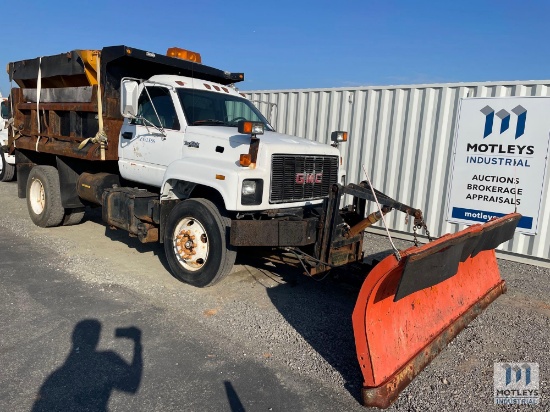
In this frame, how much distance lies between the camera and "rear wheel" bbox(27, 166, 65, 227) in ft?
25.1

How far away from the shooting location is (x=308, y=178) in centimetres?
521

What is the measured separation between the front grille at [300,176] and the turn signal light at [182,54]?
2.89m

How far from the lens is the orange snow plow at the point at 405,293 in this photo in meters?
3.17

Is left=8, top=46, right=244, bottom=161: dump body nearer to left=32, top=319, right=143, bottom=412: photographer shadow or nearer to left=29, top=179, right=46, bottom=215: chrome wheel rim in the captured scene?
left=29, top=179, right=46, bottom=215: chrome wheel rim

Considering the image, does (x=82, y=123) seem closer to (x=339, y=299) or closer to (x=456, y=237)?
(x=339, y=299)

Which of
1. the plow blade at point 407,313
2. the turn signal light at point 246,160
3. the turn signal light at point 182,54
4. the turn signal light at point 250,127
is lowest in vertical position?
the plow blade at point 407,313

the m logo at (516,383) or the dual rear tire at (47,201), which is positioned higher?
the dual rear tire at (47,201)

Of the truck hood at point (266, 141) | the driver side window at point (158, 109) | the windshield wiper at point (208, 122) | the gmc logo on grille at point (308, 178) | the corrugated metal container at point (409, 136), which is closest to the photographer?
the truck hood at point (266, 141)

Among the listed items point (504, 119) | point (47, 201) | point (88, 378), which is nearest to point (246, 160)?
point (88, 378)

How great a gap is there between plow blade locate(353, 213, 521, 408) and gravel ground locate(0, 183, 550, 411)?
174mm

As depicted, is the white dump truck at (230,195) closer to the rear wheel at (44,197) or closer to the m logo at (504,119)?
the rear wheel at (44,197)

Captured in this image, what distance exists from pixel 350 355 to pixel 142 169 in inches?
148

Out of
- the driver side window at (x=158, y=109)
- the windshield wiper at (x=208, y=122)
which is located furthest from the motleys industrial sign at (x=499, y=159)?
the driver side window at (x=158, y=109)

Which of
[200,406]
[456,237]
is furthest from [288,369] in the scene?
[456,237]
